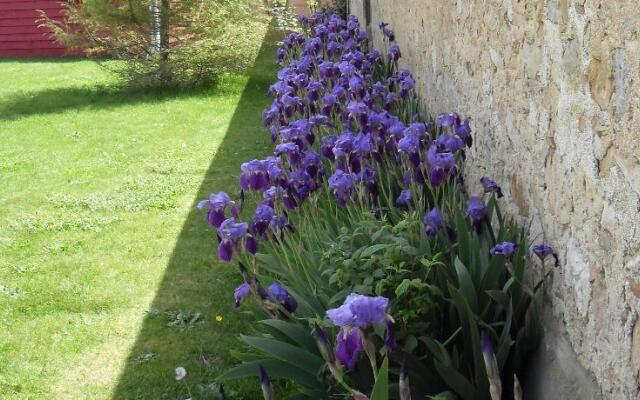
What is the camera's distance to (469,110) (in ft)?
12.7

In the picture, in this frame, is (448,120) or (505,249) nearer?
(505,249)

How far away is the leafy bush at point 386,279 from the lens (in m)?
2.41

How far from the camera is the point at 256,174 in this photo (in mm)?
3230

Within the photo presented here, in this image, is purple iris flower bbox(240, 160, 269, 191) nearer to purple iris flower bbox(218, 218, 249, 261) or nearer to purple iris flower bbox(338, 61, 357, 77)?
purple iris flower bbox(218, 218, 249, 261)

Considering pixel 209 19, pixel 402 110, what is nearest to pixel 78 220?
pixel 402 110

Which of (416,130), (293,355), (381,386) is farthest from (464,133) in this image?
(381,386)

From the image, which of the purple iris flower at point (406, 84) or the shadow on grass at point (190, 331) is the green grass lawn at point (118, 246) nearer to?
the shadow on grass at point (190, 331)

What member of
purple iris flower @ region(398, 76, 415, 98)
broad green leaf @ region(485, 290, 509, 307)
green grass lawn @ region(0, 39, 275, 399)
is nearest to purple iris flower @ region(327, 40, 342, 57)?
green grass lawn @ region(0, 39, 275, 399)

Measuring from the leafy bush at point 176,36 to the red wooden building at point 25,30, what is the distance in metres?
5.58

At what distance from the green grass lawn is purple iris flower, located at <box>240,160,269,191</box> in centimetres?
91

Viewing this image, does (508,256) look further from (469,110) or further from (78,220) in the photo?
(78,220)

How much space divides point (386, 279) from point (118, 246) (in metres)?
3.32

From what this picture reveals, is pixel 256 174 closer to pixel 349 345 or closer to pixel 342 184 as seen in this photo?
pixel 342 184

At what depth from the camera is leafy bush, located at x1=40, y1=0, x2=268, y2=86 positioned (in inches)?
426
